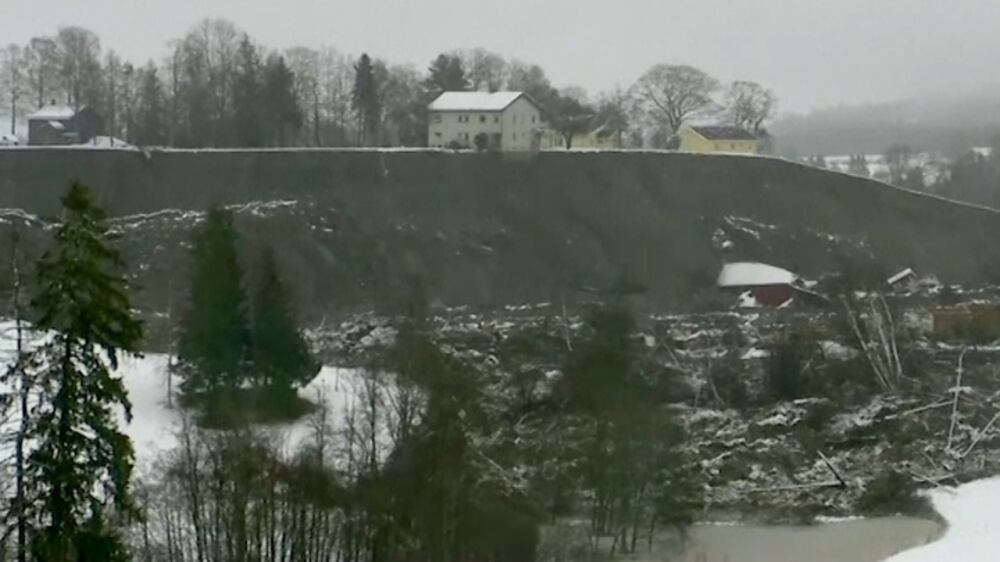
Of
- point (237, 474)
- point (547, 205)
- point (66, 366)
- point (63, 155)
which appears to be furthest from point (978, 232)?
point (66, 366)

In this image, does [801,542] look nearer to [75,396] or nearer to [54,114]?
[75,396]

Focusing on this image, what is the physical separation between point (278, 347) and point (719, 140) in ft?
135

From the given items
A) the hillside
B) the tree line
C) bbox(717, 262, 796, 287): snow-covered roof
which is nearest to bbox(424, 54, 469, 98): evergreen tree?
the tree line

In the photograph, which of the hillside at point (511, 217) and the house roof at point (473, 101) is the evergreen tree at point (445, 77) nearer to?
the house roof at point (473, 101)

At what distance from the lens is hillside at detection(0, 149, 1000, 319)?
147 feet

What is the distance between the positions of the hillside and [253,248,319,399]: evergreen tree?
14.0 m

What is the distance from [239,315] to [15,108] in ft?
141

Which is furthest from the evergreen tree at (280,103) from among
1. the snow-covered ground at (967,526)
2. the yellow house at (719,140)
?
the snow-covered ground at (967,526)

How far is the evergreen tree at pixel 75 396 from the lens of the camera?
41.3 feet

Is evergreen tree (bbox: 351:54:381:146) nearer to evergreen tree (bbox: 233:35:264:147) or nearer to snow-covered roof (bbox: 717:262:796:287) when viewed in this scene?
evergreen tree (bbox: 233:35:264:147)

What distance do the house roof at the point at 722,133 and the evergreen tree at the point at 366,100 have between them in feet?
50.7

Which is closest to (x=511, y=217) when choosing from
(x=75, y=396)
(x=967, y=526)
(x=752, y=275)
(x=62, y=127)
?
(x=752, y=275)

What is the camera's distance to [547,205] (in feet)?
166

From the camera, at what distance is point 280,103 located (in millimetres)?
56781
